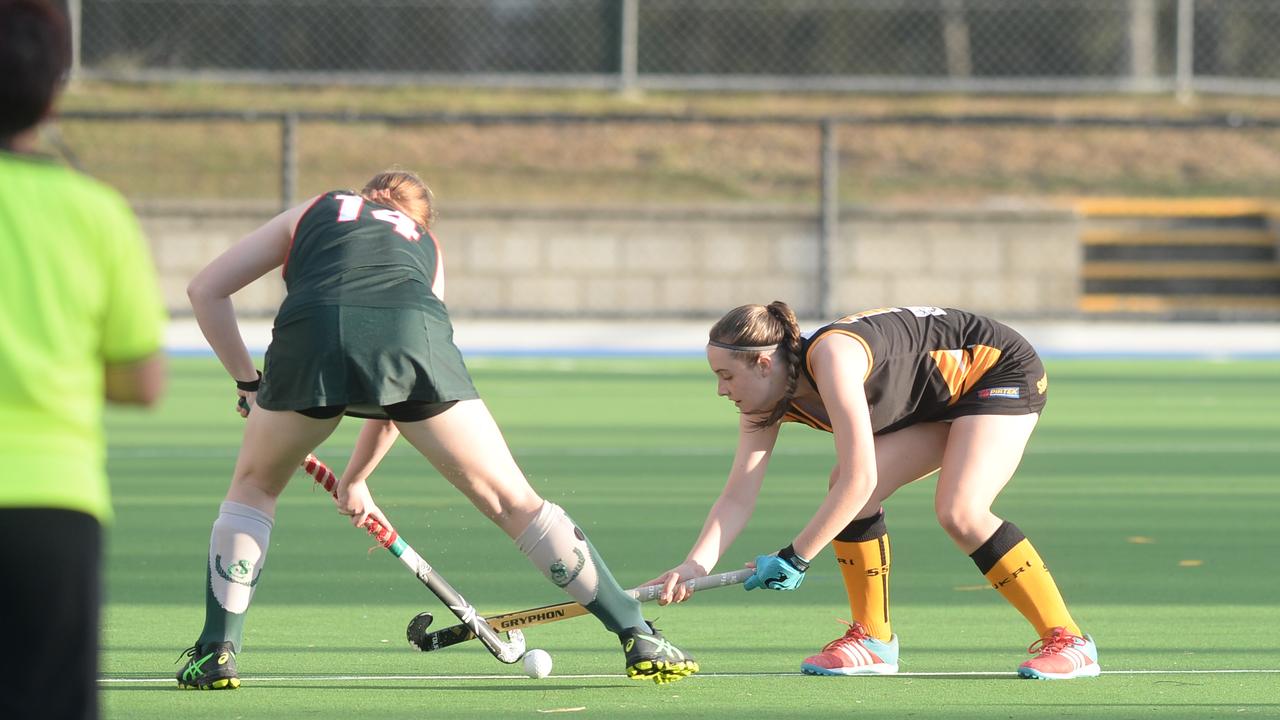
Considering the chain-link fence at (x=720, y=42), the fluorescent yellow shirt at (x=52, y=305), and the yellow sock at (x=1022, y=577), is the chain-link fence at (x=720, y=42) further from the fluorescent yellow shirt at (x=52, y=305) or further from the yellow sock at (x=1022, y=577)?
the fluorescent yellow shirt at (x=52, y=305)

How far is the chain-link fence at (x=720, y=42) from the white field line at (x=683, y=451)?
34.9ft

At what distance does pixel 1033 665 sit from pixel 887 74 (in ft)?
60.8

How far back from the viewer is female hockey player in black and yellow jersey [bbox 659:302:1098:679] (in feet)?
16.1

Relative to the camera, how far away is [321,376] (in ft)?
15.6

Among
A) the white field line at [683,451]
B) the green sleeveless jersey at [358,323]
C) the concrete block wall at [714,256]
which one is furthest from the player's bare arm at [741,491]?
the concrete block wall at [714,256]

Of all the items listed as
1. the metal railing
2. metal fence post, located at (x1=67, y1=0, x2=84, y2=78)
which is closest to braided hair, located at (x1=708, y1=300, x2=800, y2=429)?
the metal railing

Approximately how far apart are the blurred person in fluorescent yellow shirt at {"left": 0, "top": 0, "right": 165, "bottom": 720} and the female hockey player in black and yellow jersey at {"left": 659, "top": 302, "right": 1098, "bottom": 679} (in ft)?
7.94

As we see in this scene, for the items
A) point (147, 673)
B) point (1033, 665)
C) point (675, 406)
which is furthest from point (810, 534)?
point (675, 406)

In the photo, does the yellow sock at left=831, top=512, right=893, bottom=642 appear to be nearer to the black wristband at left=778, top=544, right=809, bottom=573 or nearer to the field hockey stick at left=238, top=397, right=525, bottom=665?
the black wristband at left=778, top=544, right=809, bottom=573

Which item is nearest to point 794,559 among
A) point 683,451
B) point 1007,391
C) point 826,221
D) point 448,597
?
point 1007,391

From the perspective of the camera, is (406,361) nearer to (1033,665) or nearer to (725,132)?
(1033,665)

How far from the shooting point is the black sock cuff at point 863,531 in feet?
17.7

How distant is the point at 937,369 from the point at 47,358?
9.97ft

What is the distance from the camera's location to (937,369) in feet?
17.3
